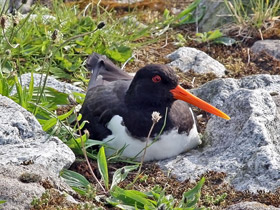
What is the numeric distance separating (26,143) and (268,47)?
151 inches

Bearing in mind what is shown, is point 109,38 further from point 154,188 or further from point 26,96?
point 154,188

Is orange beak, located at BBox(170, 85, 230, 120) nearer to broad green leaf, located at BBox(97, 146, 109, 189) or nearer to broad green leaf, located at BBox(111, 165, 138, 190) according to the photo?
broad green leaf, located at BBox(111, 165, 138, 190)

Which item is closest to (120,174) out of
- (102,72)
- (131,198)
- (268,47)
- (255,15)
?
(131,198)

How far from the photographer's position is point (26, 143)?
16.3 ft

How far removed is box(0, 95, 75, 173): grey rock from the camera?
471 cm

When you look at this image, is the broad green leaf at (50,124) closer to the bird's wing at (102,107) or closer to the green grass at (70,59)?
the green grass at (70,59)

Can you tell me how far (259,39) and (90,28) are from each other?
2.01 meters

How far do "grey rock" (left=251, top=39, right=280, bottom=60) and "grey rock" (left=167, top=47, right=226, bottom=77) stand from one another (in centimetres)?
58

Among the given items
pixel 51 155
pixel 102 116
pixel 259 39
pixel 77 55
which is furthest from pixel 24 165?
pixel 259 39

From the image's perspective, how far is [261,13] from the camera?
809 centimetres

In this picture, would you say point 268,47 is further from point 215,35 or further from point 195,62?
point 195,62

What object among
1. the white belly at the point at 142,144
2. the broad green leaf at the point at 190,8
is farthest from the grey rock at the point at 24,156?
the broad green leaf at the point at 190,8

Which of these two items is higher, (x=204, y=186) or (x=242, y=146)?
(x=242, y=146)

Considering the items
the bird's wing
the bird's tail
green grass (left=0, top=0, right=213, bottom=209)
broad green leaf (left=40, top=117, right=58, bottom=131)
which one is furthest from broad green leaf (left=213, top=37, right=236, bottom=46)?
broad green leaf (left=40, top=117, right=58, bottom=131)
